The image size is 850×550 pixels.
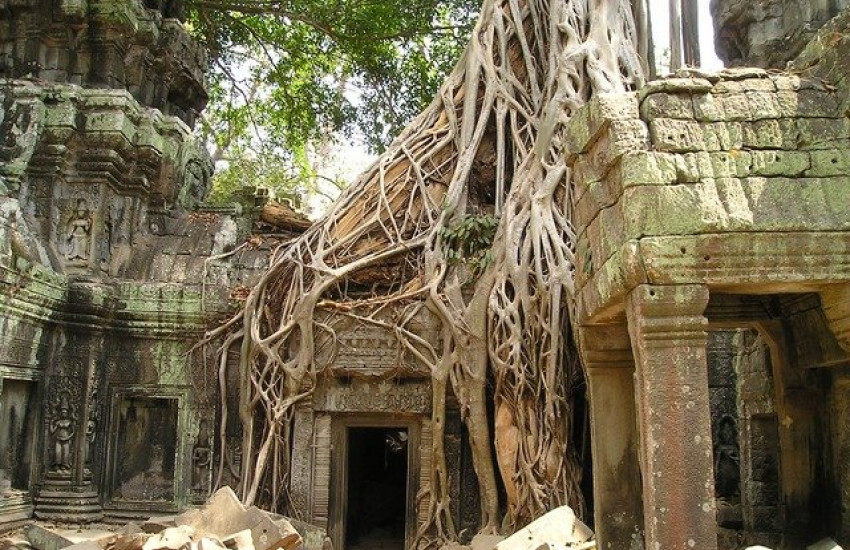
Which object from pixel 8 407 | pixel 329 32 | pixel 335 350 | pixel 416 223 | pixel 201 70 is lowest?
pixel 8 407

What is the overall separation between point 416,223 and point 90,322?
3.24 m

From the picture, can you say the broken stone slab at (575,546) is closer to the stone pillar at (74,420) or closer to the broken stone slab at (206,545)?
the broken stone slab at (206,545)

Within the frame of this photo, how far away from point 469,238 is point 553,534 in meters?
3.26

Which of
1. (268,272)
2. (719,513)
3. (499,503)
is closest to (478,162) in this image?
(268,272)

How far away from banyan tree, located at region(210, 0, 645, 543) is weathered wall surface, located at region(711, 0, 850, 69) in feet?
5.10

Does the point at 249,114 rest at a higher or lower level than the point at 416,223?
higher

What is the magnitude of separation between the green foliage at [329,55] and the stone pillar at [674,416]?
868 centimetres

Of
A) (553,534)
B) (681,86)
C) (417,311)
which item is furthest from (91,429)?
(681,86)

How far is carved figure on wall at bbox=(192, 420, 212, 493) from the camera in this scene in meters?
8.03

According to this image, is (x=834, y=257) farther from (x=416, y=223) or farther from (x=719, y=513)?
(x=416, y=223)

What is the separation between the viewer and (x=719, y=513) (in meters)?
7.38

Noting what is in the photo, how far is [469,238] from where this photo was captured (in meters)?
7.90

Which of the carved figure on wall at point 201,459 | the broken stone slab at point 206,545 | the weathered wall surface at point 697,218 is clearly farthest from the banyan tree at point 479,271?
the weathered wall surface at point 697,218

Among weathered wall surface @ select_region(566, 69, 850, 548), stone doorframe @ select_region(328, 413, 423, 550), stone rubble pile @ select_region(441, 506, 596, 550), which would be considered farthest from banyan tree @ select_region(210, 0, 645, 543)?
weathered wall surface @ select_region(566, 69, 850, 548)
